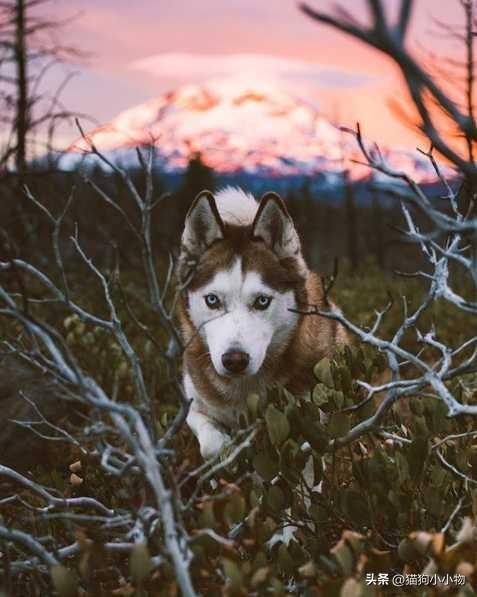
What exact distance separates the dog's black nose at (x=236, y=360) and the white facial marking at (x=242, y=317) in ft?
0.06

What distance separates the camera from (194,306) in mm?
5152

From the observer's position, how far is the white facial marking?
14.9ft

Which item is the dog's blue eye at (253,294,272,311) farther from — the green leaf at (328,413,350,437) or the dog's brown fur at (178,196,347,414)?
the green leaf at (328,413,350,437)

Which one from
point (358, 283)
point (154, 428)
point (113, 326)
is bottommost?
point (358, 283)

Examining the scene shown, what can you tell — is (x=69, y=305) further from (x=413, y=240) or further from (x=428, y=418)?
(x=428, y=418)

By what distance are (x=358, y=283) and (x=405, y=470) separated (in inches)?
607

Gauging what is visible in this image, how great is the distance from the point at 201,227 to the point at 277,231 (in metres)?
0.53

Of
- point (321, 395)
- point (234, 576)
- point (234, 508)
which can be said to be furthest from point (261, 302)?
point (234, 576)

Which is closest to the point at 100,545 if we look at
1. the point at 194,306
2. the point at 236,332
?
the point at 236,332

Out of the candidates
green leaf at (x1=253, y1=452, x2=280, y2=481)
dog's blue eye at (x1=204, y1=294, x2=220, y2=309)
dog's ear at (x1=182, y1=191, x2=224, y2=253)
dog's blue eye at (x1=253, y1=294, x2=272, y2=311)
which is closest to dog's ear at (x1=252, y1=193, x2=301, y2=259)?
dog's ear at (x1=182, y1=191, x2=224, y2=253)

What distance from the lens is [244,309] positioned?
15.8 feet

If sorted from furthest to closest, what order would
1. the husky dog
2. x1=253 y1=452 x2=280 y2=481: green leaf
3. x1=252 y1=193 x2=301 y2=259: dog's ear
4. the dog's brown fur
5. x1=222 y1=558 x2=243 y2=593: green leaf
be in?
1. x1=252 y1=193 x2=301 y2=259: dog's ear
2. the dog's brown fur
3. the husky dog
4. x1=253 y1=452 x2=280 y2=481: green leaf
5. x1=222 y1=558 x2=243 y2=593: green leaf

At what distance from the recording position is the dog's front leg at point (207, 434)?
4.88m

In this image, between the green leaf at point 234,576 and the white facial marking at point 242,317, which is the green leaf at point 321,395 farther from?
the green leaf at point 234,576
